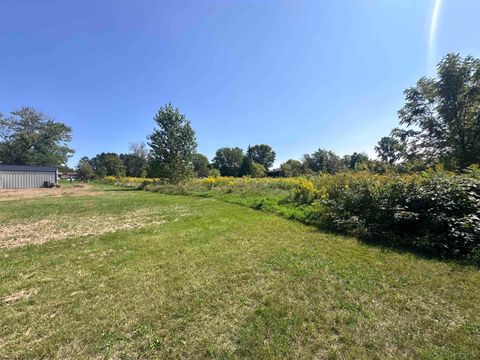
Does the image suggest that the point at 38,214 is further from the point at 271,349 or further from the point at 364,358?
the point at 364,358

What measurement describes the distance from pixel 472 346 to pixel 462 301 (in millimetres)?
1025

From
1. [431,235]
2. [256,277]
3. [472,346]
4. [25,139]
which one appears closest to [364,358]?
[472,346]

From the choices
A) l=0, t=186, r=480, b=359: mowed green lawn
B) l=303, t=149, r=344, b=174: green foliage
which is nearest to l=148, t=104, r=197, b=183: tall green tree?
l=0, t=186, r=480, b=359: mowed green lawn

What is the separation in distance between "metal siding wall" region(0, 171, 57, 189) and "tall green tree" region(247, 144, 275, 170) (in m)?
60.3

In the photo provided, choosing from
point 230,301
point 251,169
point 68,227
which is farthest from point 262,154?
point 230,301

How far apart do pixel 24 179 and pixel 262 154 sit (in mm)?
65469

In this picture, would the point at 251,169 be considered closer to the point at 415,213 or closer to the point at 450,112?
the point at 450,112

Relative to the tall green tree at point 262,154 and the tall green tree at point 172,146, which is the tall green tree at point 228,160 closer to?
the tall green tree at point 262,154

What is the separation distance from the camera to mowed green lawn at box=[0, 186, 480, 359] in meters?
2.29

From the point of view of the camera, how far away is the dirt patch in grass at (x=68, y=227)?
5980 millimetres

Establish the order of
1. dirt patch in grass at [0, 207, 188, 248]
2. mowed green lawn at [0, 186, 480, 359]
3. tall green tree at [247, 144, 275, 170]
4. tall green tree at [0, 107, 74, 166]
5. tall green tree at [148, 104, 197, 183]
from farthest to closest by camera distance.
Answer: tall green tree at [247, 144, 275, 170] → tall green tree at [0, 107, 74, 166] → tall green tree at [148, 104, 197, 183] → dirt patch in grass at [0, 207, 188, 248] → mowed green lawn at [0, 186, 480, 359]

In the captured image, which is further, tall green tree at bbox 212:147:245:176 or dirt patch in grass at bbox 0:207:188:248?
tall green tree at bbox 212:147:245:176

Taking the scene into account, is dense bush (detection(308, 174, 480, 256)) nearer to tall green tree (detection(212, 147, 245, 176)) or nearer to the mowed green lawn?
the mowed green lawn

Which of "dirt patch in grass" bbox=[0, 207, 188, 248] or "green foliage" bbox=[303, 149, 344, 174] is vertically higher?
"green foliage" bbox=[303, 149, 344, 174]
